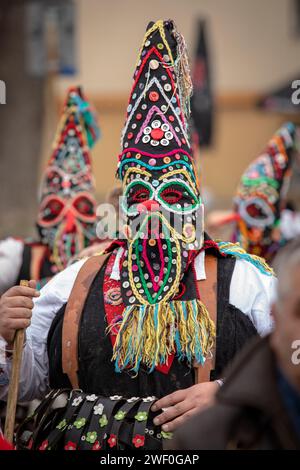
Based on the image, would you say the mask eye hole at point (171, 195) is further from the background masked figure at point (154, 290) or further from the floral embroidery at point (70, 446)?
the floral embroidery at point (70, 446)

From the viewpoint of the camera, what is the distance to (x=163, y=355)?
344 centimetres

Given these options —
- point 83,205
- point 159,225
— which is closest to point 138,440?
point 159,225

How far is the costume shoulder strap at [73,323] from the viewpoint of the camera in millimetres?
3527

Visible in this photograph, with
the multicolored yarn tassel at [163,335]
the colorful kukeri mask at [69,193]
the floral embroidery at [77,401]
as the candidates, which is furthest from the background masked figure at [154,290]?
the colorful kukeri mask at [69,193]

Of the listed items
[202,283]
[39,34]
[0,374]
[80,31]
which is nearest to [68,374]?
[0,374]

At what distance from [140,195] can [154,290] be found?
39cm

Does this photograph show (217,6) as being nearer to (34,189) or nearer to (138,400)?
(34,189)

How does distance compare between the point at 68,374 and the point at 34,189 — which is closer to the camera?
the point at 68,374

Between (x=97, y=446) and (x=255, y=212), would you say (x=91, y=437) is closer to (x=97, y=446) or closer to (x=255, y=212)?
(x=97, y=446)

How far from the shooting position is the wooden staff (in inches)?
130

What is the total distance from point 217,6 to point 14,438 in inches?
611

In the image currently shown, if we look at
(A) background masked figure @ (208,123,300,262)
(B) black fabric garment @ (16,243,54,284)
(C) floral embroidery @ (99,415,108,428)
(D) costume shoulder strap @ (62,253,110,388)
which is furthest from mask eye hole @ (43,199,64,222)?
(C) floral embroidery @ (99,415,108,428)

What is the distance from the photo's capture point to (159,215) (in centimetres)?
359

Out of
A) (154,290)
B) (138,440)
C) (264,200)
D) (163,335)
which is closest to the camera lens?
(138,440)
